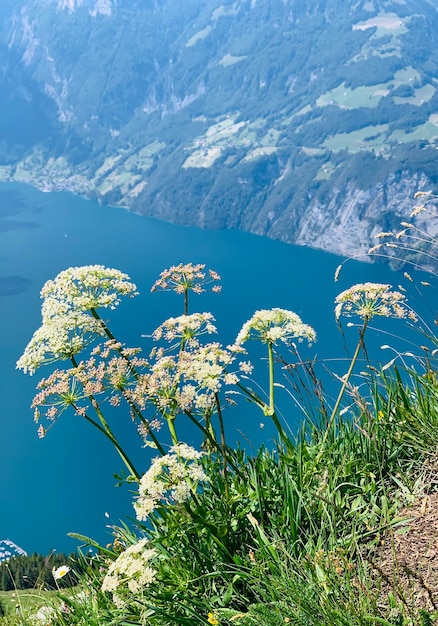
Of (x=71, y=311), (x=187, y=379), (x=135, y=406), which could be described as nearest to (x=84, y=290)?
(x=71, y=311)

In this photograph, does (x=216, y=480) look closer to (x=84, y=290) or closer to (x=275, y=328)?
(x=275, y=328)

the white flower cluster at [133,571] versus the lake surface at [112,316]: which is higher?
the lake surface at [112,316]

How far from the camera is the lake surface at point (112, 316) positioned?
65.2 m

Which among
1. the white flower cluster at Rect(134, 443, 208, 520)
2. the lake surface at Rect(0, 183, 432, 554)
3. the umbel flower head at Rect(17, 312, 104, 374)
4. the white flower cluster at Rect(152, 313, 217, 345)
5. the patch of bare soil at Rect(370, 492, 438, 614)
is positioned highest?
the lake surface at Rect(0, 183, 432, 554)

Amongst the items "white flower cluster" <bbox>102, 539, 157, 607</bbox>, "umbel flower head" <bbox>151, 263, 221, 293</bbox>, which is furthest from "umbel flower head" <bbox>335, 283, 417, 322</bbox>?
"white flower cluster" <bbox>102, 539, 157, 607</bbox>

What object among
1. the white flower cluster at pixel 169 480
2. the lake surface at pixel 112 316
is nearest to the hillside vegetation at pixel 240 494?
the white flower cluster at pixel 169 480

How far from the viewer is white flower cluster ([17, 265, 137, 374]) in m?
3.32

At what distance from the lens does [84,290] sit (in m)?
3.60

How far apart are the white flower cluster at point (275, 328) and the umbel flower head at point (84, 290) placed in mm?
701

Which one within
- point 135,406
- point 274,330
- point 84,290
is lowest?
point 135,406

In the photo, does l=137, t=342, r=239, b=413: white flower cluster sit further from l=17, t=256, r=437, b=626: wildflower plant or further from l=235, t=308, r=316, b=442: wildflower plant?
l=235, t=308, r=316, b=442: wildflower plant

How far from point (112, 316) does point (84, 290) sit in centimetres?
10237

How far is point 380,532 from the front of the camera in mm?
3312

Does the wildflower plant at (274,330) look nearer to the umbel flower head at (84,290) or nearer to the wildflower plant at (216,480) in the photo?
the wildflower plant at (216,480)
